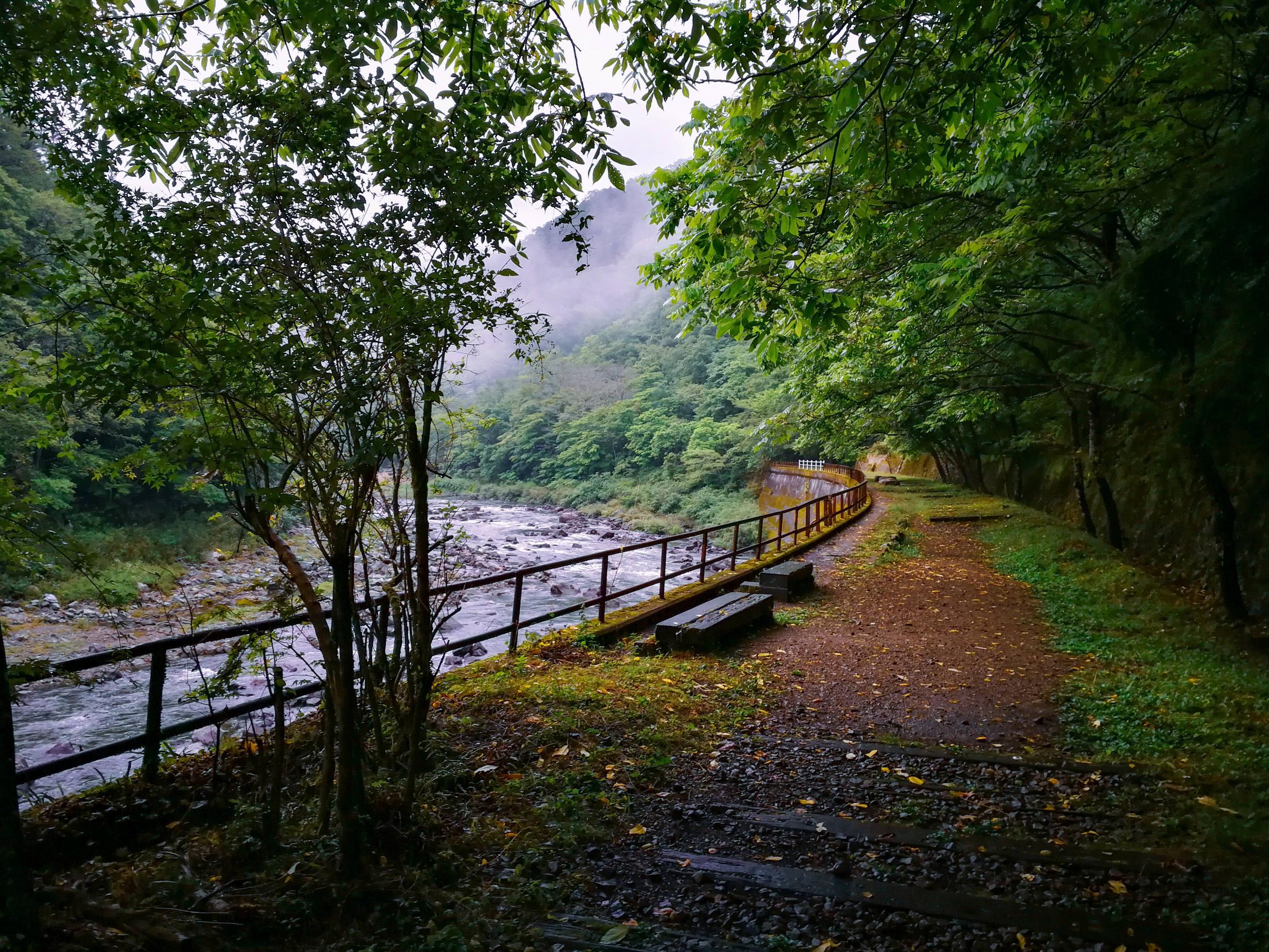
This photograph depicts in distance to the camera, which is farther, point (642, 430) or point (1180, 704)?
point (642, 430)

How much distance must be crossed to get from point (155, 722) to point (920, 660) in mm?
6830

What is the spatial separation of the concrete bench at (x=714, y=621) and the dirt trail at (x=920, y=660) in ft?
1.01

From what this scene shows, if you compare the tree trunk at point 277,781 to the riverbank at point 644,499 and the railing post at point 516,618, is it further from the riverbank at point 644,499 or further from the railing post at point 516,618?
the riverbank at point 644,499

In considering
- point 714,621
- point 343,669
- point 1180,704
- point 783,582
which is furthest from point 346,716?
point 783,582

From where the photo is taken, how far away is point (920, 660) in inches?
285

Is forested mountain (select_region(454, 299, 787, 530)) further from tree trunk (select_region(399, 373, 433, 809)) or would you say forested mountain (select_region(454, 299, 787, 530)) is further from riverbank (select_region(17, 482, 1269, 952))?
tree trunk (select_region(399, 373, 433, 809))

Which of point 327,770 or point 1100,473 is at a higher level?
point 1100,473

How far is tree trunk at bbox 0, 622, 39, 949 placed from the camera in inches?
81.7

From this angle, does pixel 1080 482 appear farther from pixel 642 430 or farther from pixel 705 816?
pixel 642 430

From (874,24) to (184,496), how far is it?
26108mm

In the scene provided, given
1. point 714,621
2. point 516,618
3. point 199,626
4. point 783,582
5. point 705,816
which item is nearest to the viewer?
point 705,816

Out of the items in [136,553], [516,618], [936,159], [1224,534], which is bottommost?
[136,553]

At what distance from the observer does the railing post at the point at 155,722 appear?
3.65m

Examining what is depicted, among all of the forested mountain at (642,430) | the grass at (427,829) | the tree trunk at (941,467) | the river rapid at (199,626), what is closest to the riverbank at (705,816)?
the grass at (427,829)
